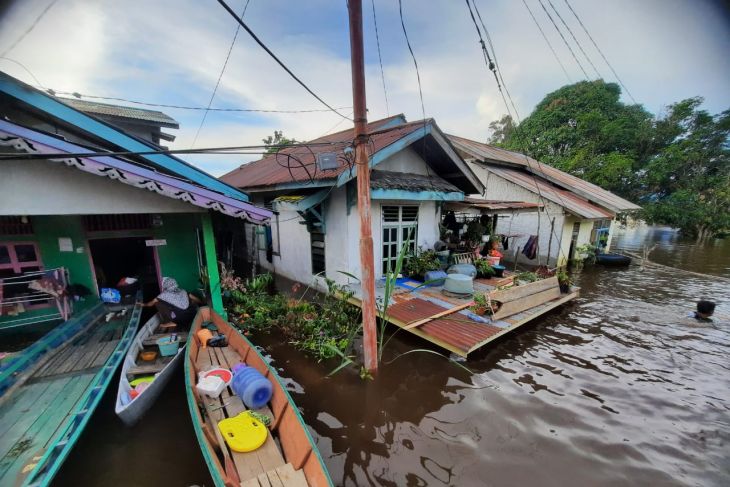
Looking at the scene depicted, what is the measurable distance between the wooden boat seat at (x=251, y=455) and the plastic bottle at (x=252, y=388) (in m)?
0.10

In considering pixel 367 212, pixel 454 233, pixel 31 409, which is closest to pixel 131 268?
pixel 31 409

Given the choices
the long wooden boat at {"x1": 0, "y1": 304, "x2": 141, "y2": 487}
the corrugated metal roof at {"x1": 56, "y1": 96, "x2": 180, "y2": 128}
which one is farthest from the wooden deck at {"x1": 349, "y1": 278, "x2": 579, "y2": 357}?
the corrugated metal roof at {"x1": 56, "y1": 96, "x2": 180, "y2": 128}

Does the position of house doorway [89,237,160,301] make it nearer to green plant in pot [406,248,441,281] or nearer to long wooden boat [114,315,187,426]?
long wooden boat [114,315,187,426]

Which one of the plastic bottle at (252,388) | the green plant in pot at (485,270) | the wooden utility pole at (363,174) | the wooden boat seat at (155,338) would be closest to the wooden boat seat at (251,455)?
the plastic bottle at (252,388)

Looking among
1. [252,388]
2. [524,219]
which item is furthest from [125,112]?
[524,219]

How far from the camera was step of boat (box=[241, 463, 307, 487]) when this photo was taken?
2697 mm

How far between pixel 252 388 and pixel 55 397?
9.17 ft

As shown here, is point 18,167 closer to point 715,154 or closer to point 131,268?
point 131,268

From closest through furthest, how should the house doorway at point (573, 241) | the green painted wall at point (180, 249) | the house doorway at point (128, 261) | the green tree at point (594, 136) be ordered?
the green painted wall at point (180, 249), the house doorway at point (128, 261), the house doorway at point (573, 241), the green tree at point (594, 136)

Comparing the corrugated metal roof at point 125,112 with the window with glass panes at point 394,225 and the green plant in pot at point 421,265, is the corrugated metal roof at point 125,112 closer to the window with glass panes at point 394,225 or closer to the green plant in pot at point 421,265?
the window with glass panes at point 394,225

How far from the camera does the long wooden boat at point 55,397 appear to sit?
277cm

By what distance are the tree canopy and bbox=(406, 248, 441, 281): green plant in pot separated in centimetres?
2082

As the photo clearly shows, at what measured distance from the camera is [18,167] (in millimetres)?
4090

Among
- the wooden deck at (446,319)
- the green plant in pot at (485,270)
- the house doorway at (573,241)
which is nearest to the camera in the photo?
the wooden deck at (446,319)
